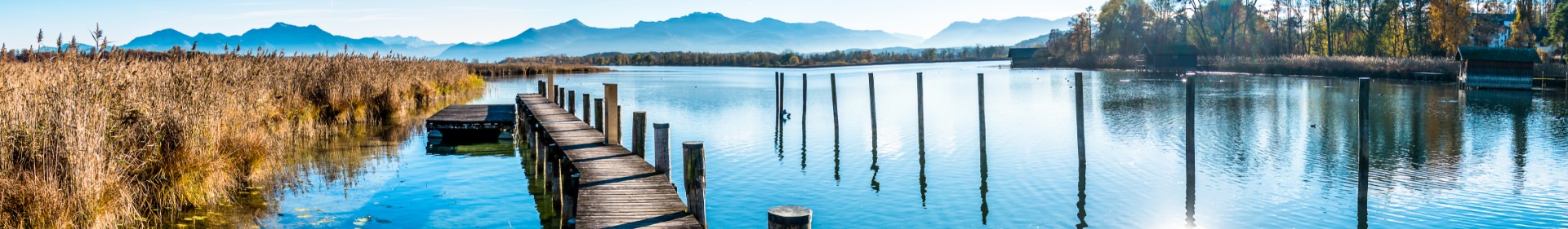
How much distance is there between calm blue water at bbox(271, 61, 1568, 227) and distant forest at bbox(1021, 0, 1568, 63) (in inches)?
1587

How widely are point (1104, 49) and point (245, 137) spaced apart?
343ft

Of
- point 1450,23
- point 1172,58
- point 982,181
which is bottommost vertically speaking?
point 982,181

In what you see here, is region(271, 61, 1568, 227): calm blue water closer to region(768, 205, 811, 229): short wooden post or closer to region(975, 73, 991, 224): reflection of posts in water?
region(975, 73, 991, 224): reflection of posts in water

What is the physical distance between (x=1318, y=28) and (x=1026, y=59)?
31.9 metres

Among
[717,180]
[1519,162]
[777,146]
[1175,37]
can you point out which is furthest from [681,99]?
[1175,37]

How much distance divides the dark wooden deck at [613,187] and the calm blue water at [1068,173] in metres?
1.07

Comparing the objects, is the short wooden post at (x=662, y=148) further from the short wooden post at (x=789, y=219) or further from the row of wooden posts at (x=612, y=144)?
the short wooden post at (x=789, y=219)

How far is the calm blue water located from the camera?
14.7m

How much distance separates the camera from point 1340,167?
19.6 meters

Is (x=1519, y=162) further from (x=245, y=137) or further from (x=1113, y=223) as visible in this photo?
(x=245, y=137)

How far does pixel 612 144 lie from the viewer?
17.3 m

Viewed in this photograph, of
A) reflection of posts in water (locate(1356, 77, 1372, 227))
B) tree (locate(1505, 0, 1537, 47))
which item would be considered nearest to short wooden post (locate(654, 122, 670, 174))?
reflection of posts in water (locate(1356, 77, 1372, 227))

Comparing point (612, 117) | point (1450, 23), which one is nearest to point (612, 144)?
point (612, 117)

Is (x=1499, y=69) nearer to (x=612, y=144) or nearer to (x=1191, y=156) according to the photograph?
(x=1191, y=156)
